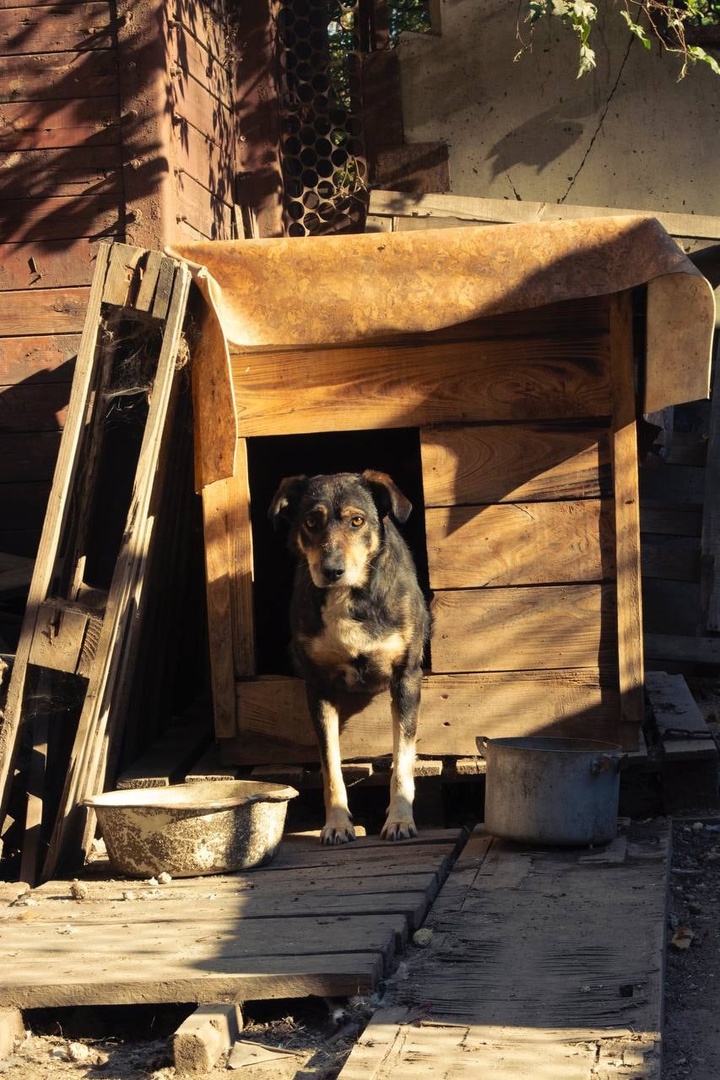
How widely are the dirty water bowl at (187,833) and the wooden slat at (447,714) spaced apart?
0.86m

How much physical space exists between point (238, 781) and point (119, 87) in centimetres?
362

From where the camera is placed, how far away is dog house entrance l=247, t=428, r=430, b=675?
702cm

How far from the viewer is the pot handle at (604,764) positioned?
450 cm

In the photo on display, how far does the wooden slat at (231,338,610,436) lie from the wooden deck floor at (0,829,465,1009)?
177 centimetres

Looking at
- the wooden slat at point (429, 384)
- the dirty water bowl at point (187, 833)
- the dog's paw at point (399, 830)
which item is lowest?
the dog's paw at point (399, 830)

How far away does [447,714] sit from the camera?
5.26 metres

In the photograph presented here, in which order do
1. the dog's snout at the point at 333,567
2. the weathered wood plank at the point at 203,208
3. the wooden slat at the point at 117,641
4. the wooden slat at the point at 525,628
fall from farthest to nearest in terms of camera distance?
the weathered wood plank at the point at 203,208
the wooden slat at the point at 525,628
the dog's snout at the point at 333,567
the wooden slat at the point at 117,641

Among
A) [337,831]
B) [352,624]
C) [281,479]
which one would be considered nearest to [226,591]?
[352,624]

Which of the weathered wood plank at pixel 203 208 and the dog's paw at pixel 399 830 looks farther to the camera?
the weathered wood plank at pixel 203 208

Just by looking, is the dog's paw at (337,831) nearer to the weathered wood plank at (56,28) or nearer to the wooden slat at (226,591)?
the wooden slat at (226,591)

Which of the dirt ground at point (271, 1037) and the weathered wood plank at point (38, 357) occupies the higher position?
the weathered wood plank at point (38, 357)

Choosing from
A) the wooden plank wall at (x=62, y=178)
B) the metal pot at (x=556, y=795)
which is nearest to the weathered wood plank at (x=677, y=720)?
the metal pot at (x=556, y=795)

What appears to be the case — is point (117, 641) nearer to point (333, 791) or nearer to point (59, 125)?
point (333, 791)

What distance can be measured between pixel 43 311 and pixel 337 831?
3180 millimetres
